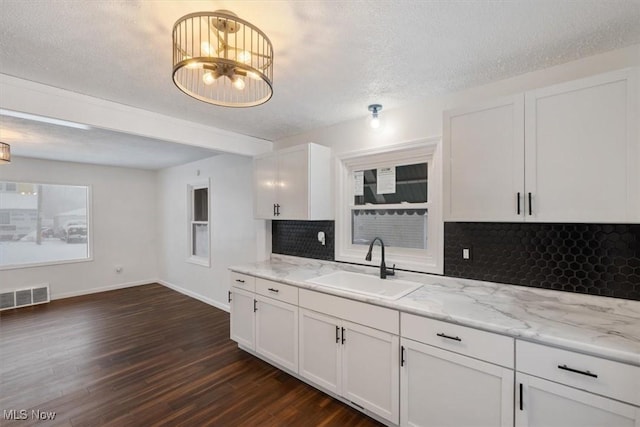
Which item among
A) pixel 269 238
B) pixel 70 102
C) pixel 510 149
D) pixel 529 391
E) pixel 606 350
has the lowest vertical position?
pixel 529 391

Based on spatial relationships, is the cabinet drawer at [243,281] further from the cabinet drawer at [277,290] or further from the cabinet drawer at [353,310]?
the cabinet drawer at [353,310]

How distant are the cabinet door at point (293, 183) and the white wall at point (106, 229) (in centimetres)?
440

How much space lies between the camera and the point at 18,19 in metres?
1.39

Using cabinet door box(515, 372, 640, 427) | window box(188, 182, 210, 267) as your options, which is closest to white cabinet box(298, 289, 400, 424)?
cabinet door box(515, 372, 640, 427)

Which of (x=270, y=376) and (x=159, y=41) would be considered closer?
(x=159, y=41)

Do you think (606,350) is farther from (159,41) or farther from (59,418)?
(59,418)

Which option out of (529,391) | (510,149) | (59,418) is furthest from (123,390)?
(510,149)

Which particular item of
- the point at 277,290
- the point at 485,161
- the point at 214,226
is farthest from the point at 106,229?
the point at 485,161

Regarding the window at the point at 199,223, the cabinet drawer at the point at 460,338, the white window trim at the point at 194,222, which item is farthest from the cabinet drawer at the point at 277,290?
the window at the point at 199,223

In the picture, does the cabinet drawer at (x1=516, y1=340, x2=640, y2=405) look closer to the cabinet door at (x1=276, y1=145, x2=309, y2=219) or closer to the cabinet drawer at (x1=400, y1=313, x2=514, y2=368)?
the cabinet drawer at (x1=400, y1=313, x2=514, y2=368)

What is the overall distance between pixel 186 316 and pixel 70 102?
3072 mm

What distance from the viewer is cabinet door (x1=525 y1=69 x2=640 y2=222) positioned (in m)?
1.43

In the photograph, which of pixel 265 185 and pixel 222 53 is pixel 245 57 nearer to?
pixel 222 53

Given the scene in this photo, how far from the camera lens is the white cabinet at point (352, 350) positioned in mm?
1887
